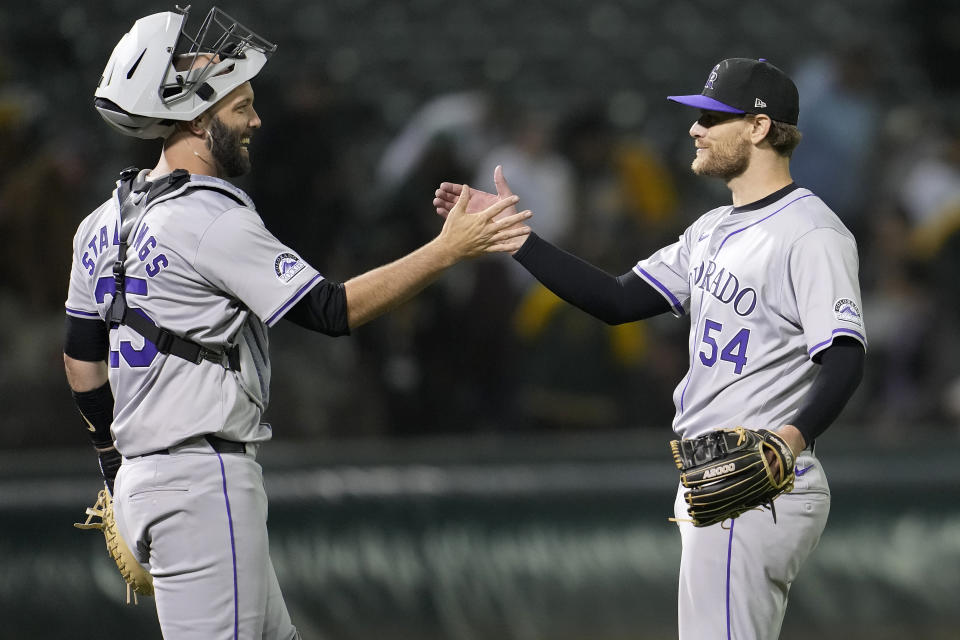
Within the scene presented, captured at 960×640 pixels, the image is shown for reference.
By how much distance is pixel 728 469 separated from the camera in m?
2.75

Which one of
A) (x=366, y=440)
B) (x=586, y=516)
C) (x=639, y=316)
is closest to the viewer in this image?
(x=639, y=316)

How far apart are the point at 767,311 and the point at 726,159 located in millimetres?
424

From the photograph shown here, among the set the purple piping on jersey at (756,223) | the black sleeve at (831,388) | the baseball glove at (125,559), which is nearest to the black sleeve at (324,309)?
the baseball glove at (125,559)

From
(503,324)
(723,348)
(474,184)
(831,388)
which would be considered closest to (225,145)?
(723,348)

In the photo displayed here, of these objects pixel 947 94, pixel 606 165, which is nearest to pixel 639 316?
pixel 606 165

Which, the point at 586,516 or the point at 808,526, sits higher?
the point at 808,526

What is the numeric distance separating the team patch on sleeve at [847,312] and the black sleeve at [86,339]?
1.74m

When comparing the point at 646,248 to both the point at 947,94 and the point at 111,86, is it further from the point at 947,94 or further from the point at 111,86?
the point at 111,86

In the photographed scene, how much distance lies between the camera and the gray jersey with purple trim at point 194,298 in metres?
2.83

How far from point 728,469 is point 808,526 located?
0.37 metres

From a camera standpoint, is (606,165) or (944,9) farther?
(944,9)

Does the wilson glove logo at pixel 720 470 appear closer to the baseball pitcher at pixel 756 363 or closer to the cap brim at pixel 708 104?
the baseball pitcher at pixel 756 363

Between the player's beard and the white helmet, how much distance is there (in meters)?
1.14

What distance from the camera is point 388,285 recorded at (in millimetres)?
2928
